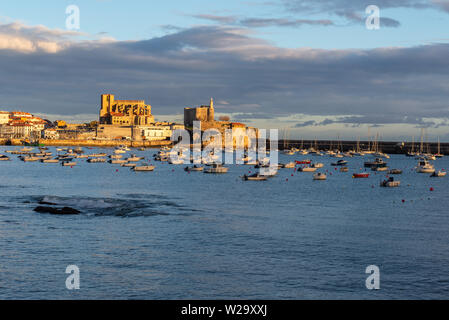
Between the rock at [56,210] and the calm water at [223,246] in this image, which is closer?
the calm water at [223,246]

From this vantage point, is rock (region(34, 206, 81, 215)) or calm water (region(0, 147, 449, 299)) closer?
calm water (region(0, 147, 449, 299))

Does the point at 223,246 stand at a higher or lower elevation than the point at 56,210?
lower

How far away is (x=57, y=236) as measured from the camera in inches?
1633

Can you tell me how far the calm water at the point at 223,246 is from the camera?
1141 inches

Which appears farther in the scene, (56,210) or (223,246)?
(56,210)

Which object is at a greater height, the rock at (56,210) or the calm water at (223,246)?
the rock at (56,210)

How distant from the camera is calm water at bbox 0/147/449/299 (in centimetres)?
2898

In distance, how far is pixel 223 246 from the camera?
39.3m

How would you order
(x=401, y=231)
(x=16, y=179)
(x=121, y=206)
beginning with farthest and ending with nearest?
(x=16, y=179) → (x=121, y=206) → (x=401, y=231)

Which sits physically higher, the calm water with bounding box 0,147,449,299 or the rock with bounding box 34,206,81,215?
the rock with bounding box 34,206,81,215
